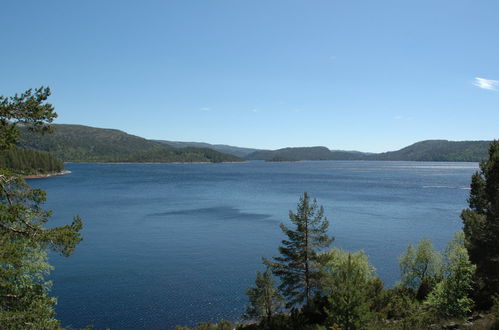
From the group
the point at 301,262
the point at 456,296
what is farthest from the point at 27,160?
the point at 456,296

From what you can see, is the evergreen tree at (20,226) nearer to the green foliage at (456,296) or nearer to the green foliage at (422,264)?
the green foliage at (456,296)

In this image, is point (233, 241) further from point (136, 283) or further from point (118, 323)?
point (118, 323)

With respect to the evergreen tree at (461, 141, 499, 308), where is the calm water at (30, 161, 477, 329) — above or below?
below

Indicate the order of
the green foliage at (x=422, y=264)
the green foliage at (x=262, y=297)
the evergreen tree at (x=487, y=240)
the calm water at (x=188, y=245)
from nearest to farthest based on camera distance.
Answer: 1. the evergreen tree at (x=487, y=240)
2. the green foliage at (x=262, y=297)
3. the calm water at (x=188, y=245)
4. the green foliage at (x=422, y=264)

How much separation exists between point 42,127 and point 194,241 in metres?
52.4

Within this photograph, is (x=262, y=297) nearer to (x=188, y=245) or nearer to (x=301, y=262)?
(x=301, y=262)

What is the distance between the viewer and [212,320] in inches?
1340

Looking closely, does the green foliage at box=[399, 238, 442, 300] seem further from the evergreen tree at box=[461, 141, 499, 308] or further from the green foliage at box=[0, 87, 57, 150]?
the green foliage at box=[0, 87, 57, 150]

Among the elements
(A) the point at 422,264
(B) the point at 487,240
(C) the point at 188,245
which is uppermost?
(B) the point at 487,240

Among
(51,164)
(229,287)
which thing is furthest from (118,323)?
(51,164)

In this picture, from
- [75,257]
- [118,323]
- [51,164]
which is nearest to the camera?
[118,323]

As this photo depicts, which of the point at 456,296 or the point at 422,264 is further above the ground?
the point at 456,296

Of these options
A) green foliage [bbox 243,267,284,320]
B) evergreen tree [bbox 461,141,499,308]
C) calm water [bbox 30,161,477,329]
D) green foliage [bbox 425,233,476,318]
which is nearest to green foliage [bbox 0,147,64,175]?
calm water [bbox 30,161,477,329]

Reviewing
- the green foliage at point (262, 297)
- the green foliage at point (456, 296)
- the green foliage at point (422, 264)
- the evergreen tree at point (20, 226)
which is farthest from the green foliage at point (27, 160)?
the green foliage at point (456, 296)
